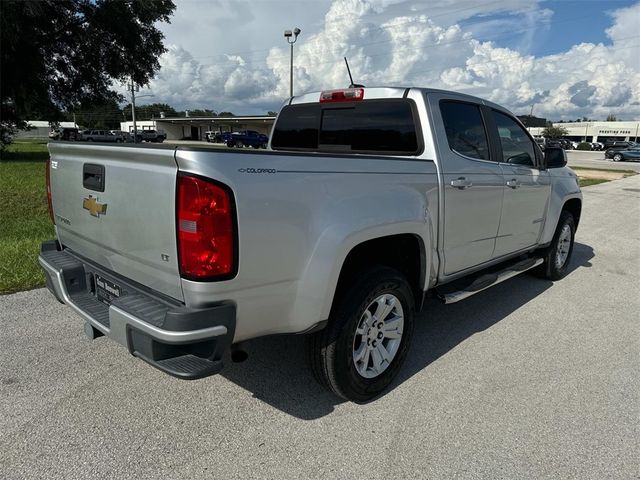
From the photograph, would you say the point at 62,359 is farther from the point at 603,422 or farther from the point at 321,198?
the point at 603,422

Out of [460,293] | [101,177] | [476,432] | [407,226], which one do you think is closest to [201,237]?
[101,177]

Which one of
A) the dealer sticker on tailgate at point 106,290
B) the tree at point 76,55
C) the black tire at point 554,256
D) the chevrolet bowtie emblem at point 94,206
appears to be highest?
the tree at point 76,55

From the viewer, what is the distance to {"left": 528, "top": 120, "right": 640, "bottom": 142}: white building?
93.2 meters

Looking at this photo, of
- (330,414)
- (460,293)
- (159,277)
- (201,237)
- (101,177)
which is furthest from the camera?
(460,293)

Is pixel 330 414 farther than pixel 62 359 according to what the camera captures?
No

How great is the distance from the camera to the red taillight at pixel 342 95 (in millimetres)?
3816

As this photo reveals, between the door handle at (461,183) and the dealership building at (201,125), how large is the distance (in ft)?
190

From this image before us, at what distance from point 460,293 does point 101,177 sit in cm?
262

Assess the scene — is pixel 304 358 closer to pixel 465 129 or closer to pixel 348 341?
pixel 348 341

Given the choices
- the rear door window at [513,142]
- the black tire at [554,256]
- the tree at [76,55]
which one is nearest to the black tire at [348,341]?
the rear door window at [513,142]

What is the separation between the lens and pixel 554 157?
4898mm

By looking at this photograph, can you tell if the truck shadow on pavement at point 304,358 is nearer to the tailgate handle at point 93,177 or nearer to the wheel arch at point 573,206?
the wheel arch at point 573,206

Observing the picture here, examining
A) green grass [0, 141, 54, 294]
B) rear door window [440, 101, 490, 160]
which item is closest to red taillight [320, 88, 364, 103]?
rear door window [440, 101, 490, 160]

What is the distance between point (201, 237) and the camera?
2.11 meters
